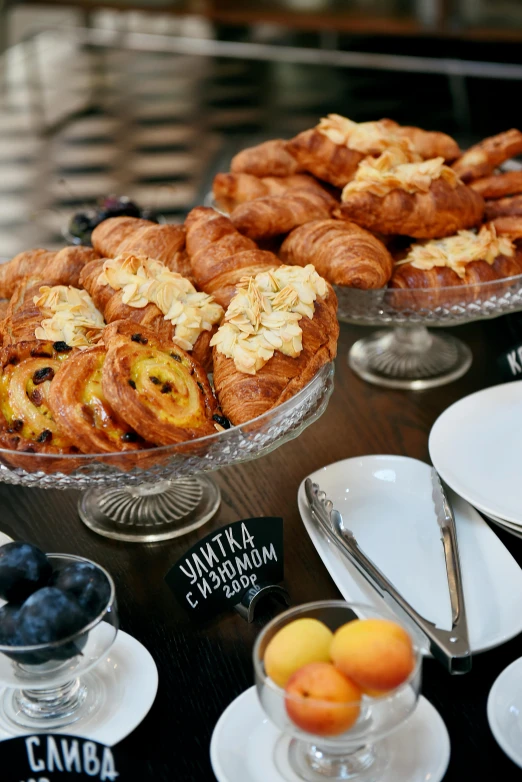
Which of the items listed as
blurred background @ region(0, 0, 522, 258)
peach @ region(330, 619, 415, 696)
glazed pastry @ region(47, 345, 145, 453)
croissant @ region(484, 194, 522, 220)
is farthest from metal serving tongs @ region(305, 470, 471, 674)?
blurred background @ region(0, 0, 522, 258)

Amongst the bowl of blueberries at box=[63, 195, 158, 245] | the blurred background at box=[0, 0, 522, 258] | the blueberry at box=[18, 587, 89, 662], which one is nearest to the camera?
the blueberry at box=[18, 587, 89, 662]

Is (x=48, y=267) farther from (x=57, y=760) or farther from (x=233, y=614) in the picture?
(x=57, y=760)

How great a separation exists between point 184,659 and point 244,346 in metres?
0.39

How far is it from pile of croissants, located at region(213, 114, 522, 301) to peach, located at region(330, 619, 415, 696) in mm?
722

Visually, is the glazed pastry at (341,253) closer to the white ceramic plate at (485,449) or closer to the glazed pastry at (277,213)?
the glazed pastry at (277,213)

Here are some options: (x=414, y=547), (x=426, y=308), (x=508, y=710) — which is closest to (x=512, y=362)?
(x=426, y=308)

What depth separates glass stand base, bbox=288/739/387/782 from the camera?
78 cm

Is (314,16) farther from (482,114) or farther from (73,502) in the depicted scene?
(73,502)

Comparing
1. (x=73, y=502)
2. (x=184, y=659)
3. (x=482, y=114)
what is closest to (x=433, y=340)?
(x=73, y=502)

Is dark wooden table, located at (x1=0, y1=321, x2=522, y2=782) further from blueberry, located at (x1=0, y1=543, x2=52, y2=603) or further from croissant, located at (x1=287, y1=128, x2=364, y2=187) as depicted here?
croissant, located at (x1=287, y1=128, x2=364, y2=187)

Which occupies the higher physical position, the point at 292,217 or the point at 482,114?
the point at 292,217

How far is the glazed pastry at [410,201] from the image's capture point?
4.70 feet

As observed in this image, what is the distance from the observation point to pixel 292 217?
1.49m

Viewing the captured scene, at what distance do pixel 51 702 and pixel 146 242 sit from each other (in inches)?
27.9
